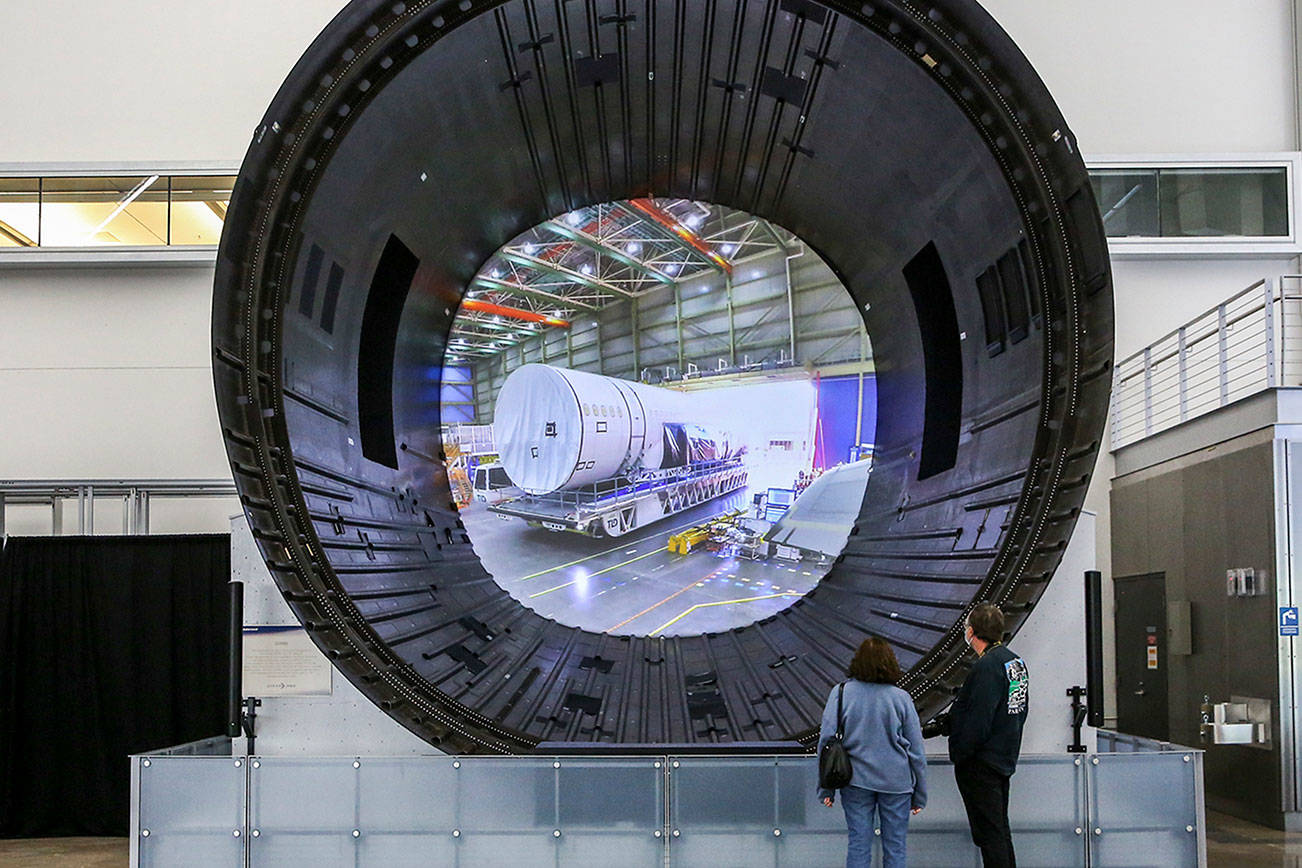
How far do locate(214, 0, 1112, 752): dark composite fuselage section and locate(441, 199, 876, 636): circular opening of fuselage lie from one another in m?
0.15

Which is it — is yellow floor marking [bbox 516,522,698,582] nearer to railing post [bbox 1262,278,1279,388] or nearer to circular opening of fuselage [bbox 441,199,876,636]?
circular opening of fuselage [bbox 441,199,876,636]

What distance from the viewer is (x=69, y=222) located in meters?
8.70

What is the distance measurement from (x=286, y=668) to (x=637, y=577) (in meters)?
1.74

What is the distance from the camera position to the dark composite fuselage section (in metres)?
3.92

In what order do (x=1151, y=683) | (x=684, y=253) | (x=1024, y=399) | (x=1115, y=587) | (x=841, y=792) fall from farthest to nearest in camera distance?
(x=1115, y=587) < (x=1151, y=683) < (x=684, y=253) < (x=1024, y=399) < (x=841, y=792)

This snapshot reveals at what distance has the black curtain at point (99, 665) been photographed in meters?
7.25

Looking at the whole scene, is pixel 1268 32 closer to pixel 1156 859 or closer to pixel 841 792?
pixel 1156 859

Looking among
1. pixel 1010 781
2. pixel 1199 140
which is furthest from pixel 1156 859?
pixel 1199 140

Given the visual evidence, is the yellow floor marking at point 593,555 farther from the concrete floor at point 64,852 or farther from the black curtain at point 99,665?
the concrete floor at point 64,852

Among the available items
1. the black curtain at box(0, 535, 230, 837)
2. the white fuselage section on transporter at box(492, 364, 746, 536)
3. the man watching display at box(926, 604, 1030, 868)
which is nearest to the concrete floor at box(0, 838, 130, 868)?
the black curtain at box(0, 535, 230, 837)

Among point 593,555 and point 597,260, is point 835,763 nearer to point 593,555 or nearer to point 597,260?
point 593,555

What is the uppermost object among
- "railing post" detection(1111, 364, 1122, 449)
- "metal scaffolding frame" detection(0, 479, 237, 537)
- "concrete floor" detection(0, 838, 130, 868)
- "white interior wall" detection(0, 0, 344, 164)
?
"white interior wall" detection(0, 0, 344, 164)

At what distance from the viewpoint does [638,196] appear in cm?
564

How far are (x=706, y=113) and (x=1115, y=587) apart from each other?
5933 millimetres
